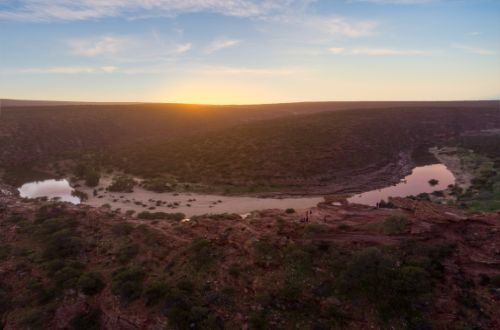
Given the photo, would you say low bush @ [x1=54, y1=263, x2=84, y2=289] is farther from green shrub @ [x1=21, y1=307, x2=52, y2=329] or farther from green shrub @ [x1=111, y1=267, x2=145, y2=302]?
green shrub @ [x1=111, y1=267, x2=145, y2=302]

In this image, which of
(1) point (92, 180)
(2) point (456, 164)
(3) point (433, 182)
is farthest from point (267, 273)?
(2) point (456, 164)

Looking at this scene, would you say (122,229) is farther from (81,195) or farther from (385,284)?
(81,195)

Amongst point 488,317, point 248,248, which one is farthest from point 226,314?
point 488,317

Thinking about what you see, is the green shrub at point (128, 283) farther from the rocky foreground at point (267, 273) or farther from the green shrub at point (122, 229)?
the green shrub at point (122, 229)

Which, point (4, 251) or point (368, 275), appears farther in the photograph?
point (4, 251)

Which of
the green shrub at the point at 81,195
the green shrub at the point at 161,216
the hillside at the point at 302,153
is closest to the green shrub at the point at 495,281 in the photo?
the green shrub at the point at 161,216

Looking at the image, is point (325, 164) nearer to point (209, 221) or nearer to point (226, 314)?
point (209, 221)
